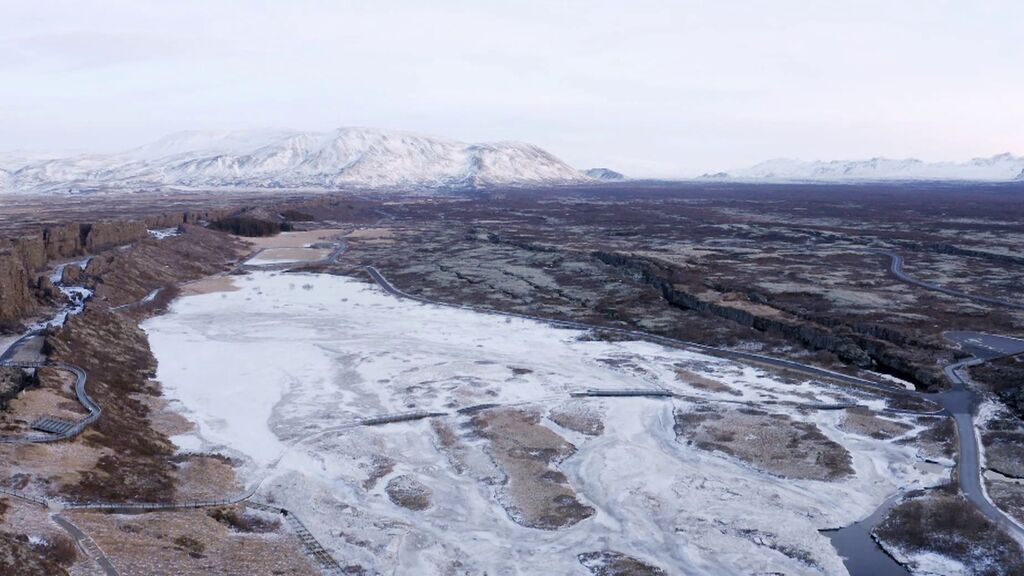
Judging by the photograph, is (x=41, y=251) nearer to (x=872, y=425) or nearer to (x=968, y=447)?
(x=872, y=425)

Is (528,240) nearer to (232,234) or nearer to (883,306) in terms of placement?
(232,234)

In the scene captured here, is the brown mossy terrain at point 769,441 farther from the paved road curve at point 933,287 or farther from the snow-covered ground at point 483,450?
the paved road curve at point 933,287

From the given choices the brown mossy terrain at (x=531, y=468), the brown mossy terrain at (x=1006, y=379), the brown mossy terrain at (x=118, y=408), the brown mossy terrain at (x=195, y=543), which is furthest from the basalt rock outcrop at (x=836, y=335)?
the brown mossy terrain at (x=118, y=408)

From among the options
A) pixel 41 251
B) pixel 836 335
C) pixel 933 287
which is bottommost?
pixel 836 335

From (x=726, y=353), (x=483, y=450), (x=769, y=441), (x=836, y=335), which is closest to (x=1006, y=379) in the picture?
(x=836, y=335)

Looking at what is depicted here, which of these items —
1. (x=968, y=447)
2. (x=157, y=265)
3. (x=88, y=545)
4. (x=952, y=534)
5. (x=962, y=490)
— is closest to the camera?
(x=88, y=545)

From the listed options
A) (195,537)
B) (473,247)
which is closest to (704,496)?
(195,537)
